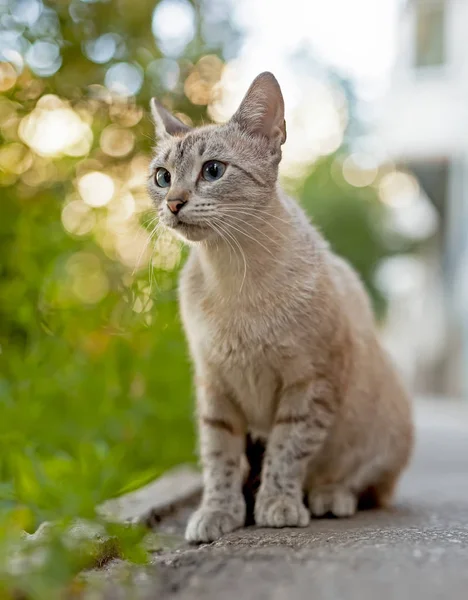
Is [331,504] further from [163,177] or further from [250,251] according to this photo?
[163,177]

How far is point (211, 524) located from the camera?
1.84 meters

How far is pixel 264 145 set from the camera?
6.78 ft

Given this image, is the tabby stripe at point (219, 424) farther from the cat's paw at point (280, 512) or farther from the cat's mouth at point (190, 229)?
the cat's mouth at point (190, 229)

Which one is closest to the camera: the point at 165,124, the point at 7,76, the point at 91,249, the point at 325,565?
the point at 325,565

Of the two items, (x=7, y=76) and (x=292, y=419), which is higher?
(x=7, y=76)

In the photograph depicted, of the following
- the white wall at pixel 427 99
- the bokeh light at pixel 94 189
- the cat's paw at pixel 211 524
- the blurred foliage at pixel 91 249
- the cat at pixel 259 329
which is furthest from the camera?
the white wall at pixel 427 99

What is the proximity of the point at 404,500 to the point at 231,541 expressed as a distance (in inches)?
45.0

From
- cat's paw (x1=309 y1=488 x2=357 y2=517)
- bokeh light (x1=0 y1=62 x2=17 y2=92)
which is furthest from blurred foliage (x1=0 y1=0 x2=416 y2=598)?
cat's paw (x1=309 y1=488 x2=357 y2=517)

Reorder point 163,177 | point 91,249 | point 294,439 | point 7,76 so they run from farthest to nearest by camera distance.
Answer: point 91,249 < point 7,76 < point 163,177 < point 294,439

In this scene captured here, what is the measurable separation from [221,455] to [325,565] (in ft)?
3.00

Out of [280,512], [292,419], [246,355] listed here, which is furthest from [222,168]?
[280,512]

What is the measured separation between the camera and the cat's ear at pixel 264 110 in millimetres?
2021

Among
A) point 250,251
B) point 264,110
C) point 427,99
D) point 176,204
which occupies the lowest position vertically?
point 250,251

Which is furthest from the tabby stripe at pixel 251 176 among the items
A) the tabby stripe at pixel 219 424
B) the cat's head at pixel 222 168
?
the tabby stripe at pixel 219 424
